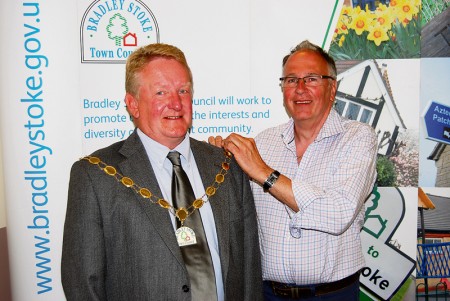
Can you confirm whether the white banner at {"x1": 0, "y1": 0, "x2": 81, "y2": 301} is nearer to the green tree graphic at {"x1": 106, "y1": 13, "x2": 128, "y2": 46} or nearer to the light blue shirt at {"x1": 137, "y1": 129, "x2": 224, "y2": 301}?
the green tree graphic at {"x1": 106, "y1": 13, "x2": 128, "y2": 46}

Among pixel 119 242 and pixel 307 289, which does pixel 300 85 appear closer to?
pixel 307 289

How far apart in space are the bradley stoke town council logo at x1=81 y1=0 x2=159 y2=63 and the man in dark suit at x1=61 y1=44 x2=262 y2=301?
3.27ft

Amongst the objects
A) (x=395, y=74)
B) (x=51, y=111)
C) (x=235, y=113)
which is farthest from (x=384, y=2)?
(x=51, y=111)

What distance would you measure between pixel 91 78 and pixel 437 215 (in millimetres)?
2666

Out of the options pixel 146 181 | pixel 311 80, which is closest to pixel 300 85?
pixel 311 80

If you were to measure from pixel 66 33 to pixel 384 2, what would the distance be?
2189 millimetres

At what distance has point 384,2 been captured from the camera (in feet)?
8.95

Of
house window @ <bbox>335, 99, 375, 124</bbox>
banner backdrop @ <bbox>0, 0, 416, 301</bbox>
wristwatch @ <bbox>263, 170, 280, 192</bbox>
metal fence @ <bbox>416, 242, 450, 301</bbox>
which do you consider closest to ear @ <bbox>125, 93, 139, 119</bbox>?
wristwatch @ <bbox>263, 170, 280, 192</bbox>

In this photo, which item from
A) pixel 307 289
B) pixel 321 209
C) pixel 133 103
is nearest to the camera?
pixel 133 103

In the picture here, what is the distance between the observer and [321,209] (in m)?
1.91

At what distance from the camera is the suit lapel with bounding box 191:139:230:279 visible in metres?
1.75

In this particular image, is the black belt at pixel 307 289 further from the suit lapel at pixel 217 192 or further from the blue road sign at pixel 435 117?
the blue road sign at pixel 435 117

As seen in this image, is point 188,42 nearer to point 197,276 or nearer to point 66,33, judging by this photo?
point 66,33

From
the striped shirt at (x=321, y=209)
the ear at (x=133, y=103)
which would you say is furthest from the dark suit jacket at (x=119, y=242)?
the striped shirt at (x=321, y=209)
